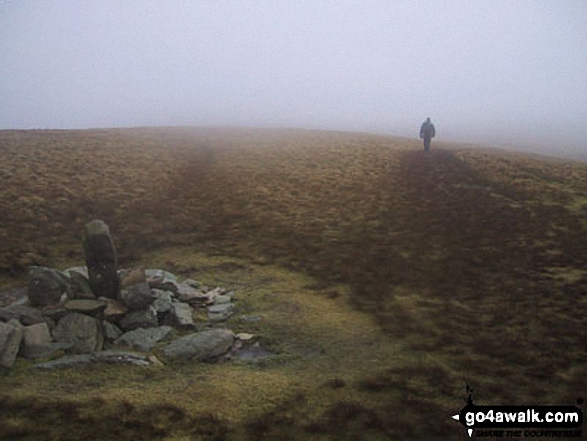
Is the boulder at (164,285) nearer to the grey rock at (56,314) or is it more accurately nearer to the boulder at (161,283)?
the boulder at (161,283)

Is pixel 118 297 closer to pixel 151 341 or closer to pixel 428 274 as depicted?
pixel 151 341

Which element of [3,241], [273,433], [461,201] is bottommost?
[273,433]

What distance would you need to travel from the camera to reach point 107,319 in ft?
47.3

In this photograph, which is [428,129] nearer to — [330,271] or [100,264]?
[330,271]

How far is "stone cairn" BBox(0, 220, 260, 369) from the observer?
41.5 feet

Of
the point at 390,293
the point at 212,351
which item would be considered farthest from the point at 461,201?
the point at 212,351

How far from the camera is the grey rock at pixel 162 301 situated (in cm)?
1544

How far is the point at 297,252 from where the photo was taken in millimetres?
23156

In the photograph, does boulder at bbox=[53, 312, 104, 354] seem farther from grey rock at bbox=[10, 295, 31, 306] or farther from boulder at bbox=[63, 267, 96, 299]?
grey rock at bbox=[10, 295, 31, 306]

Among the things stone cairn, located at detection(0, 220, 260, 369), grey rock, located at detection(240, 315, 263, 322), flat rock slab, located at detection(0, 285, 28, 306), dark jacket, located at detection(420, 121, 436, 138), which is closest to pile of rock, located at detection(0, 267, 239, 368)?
stone cairn, located at detection(0, 220, 260, 369)

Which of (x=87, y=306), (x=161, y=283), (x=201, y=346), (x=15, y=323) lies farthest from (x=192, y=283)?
(x=15, y=323)

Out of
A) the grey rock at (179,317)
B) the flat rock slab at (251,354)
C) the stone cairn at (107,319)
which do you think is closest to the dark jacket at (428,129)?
the stone cairn at (107,319)

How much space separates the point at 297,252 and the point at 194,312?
8.16 m

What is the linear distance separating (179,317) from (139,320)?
1376 millimetres
